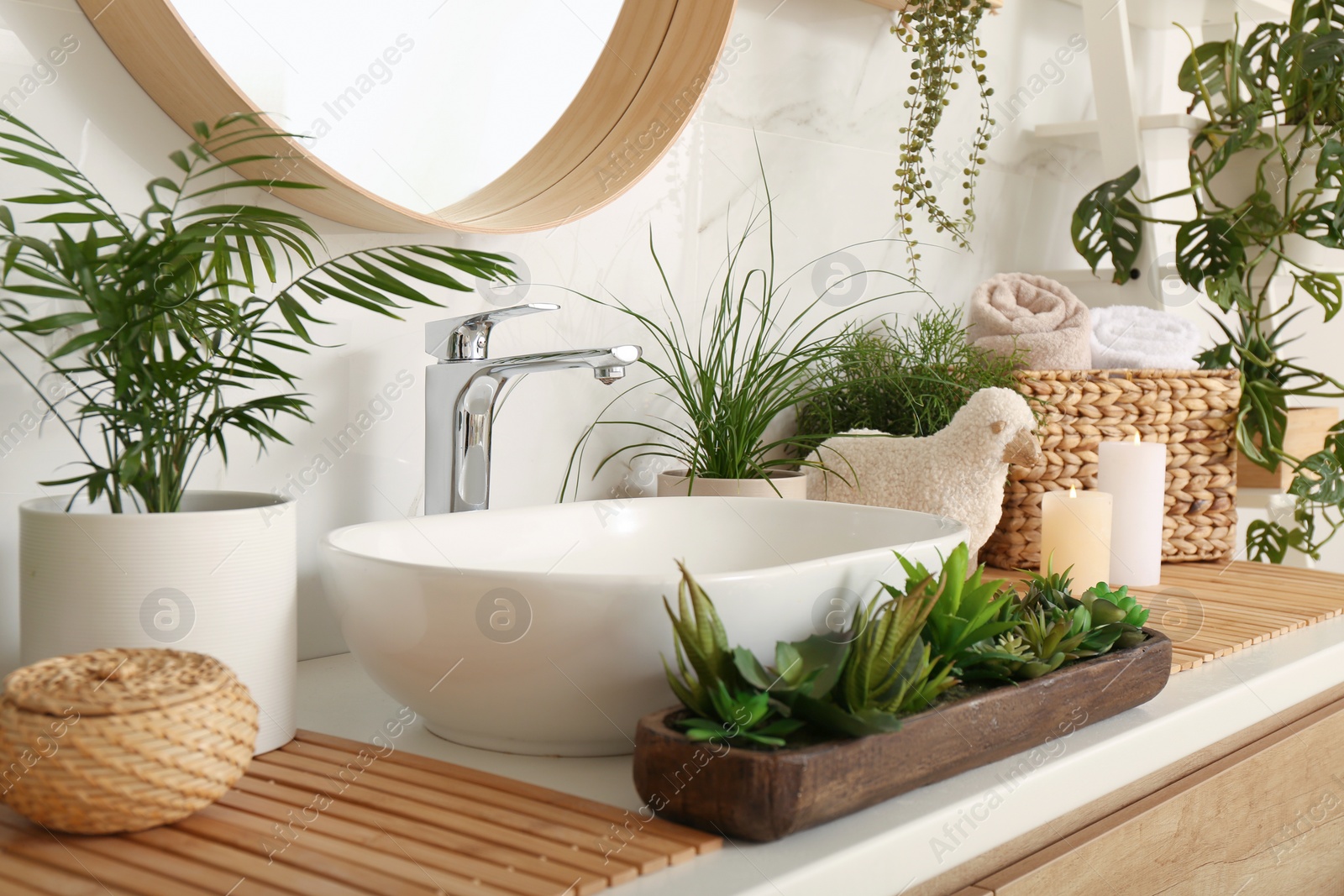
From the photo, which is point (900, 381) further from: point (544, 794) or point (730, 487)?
point (544, 794)

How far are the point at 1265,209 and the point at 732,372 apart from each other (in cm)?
85

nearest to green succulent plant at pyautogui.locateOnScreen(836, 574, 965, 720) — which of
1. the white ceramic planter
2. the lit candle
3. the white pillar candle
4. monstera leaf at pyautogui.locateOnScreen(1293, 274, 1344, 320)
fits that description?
the white ceramic planter

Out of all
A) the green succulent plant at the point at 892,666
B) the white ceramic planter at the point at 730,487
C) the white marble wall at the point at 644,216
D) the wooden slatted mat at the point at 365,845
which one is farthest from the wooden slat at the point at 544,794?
the white ceramic planter at the point at 730,487

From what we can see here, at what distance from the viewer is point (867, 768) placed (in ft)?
1.83

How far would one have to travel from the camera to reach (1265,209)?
4.89ft

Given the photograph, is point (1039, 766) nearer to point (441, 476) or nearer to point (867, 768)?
point (867, 768)

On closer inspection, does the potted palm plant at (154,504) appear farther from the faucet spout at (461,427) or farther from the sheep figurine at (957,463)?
the sheep figurine at (957,463)

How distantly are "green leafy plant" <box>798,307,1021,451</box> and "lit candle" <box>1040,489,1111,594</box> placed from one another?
15cm

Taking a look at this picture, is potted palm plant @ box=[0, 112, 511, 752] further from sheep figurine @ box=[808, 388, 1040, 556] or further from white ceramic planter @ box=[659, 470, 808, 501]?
sheep figurine @ box=[808, 388, 1040, 556]

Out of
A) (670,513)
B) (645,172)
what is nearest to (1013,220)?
(645,172)

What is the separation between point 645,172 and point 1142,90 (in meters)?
1.11

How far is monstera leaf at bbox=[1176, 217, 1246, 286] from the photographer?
151 cm

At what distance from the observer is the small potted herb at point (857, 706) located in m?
0.53

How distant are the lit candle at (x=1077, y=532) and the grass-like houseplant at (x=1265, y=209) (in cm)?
38
